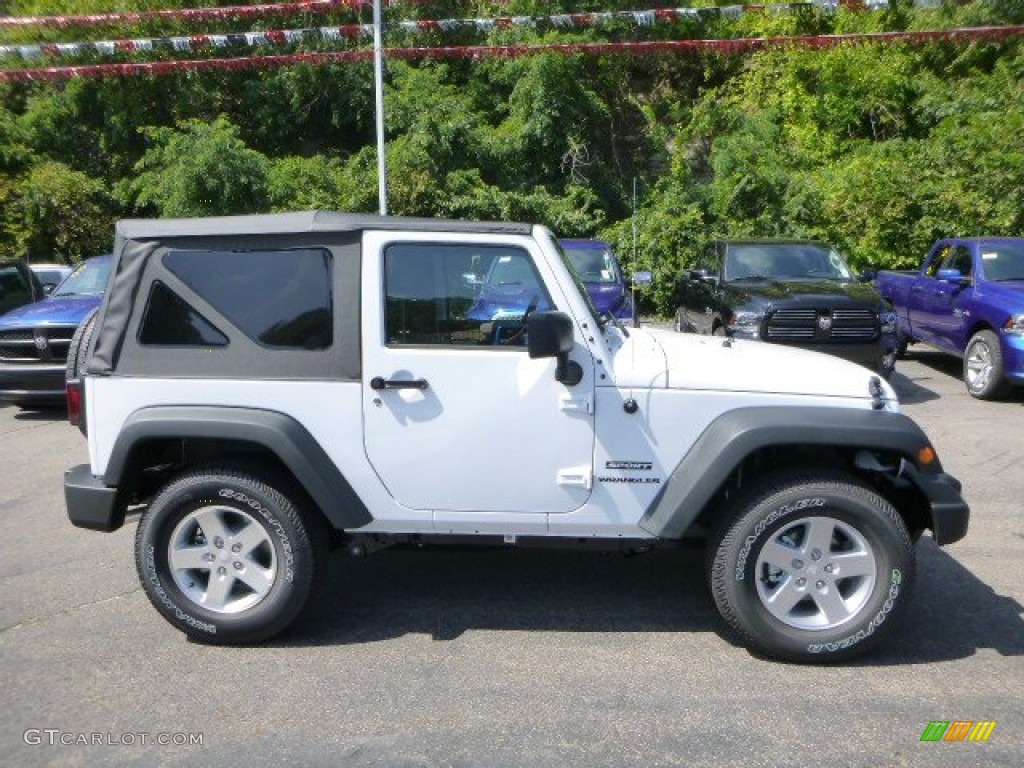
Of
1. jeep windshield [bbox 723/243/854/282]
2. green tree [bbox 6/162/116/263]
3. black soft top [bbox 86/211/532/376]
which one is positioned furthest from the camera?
green tree [bbox 6/162/116/263]

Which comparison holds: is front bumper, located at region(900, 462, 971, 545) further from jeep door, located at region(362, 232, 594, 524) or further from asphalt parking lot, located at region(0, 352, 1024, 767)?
jeep door, located at region(362, 232, 594, 524)

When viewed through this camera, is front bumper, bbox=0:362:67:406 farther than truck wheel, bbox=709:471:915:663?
Yes

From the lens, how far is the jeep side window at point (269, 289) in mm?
4527

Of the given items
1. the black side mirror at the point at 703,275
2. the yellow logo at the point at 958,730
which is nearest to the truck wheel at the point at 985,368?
the black side mirror at the point at 703,275

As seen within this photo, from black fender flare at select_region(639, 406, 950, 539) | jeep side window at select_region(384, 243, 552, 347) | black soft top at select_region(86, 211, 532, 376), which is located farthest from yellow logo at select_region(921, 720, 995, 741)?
black soft top at select_region(86, 211, 532, 376)

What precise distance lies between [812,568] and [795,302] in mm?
6269

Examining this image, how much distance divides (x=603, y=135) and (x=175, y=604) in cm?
2296

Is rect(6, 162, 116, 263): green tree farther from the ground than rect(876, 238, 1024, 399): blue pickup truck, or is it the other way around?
rect(6, 162, 116, 263): green tree

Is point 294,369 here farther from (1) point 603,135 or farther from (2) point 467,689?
(1) point 603,135

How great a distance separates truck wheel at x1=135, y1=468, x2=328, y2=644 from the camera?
449 cm

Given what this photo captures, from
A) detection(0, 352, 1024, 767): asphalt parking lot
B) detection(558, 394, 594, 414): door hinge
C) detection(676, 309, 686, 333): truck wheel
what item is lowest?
detection(0, 352, 1024, 767): asphalt parking lot

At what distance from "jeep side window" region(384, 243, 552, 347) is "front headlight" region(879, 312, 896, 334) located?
7046 mm

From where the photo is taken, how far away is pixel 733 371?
4496 mm

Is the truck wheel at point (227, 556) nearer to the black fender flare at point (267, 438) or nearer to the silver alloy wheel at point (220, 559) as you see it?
the silver alloy wheel at point (220, 559)
